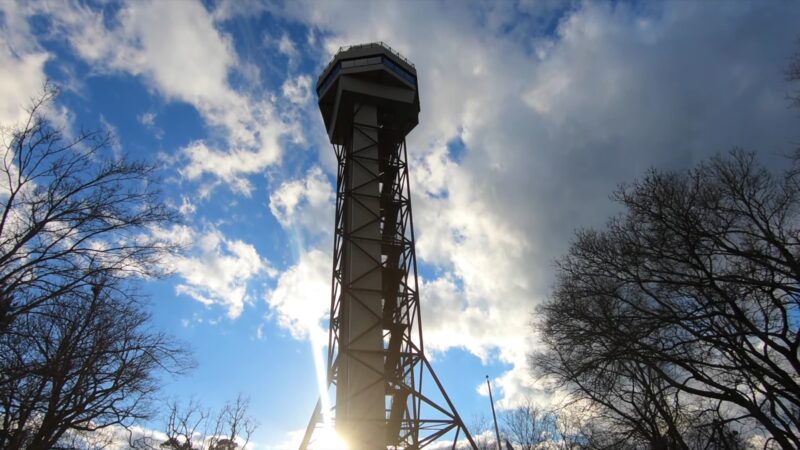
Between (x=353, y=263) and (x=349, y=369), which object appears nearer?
(x=349, y=369)

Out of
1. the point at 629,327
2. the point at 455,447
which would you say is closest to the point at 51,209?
the point at 629,327

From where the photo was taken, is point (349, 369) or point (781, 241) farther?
point (349, 369)

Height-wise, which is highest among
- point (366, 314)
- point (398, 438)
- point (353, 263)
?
point (353, 263)

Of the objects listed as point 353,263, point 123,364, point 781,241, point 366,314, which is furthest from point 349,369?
point 781,241

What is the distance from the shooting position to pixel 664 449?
49.6 ft

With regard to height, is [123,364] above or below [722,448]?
above

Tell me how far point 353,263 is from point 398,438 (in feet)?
26.2

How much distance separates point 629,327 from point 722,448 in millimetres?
3579

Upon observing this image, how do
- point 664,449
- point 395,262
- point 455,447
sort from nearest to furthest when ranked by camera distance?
1. point 664,449
2. point 455,447
3. point 395,262

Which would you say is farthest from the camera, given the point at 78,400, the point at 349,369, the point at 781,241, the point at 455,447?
the point at 349,369

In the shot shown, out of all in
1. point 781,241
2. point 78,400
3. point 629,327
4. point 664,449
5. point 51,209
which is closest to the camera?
point 51,209

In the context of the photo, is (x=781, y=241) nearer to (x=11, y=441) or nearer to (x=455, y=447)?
(x=455, y=447)

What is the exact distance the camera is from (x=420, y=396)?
1845 cm

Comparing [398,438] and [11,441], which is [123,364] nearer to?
[11,441]
